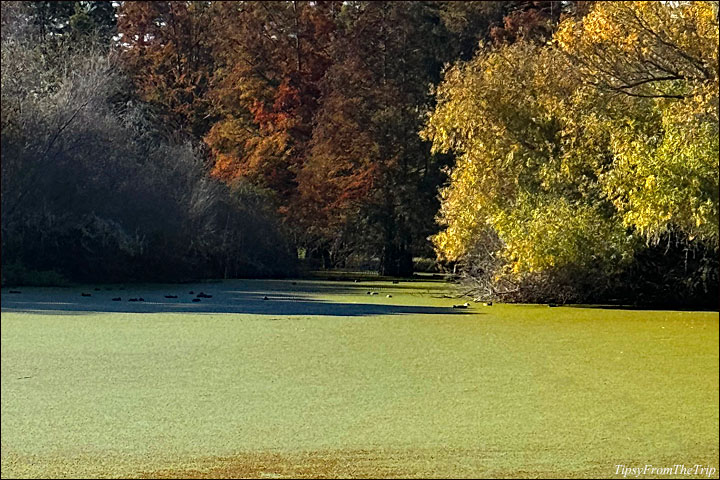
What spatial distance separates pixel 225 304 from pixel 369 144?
10701 millimetres

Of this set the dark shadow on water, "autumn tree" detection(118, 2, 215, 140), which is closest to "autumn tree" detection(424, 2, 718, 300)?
the dark shadow on water

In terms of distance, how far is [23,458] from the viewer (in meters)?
5.64

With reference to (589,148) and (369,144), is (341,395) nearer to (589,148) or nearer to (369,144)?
(589,148)

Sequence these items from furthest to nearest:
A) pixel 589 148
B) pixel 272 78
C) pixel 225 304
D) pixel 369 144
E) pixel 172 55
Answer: pixel 172 55, pixel 272 78, pixel 369 144, pixel 589 148, pixel 225 304

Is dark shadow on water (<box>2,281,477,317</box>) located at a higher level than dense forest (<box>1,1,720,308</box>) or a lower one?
lower

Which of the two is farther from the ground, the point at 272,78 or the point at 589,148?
the point at 272,78


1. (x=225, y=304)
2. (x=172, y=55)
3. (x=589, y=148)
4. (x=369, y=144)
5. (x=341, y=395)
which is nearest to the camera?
(x=341, y=395)

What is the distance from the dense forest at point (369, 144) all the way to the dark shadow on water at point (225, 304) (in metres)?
0.42

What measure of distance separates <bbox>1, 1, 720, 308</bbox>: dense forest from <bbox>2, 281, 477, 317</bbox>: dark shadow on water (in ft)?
1.38

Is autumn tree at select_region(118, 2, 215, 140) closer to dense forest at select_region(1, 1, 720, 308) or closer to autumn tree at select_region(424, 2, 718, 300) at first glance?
dense forest at select_region(1, 1, 720, 308)

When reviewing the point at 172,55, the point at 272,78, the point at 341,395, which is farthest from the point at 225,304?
the point at 172,55

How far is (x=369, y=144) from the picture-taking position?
80.9 feet

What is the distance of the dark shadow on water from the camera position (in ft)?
39.2

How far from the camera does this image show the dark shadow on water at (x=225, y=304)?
39.2 ft
